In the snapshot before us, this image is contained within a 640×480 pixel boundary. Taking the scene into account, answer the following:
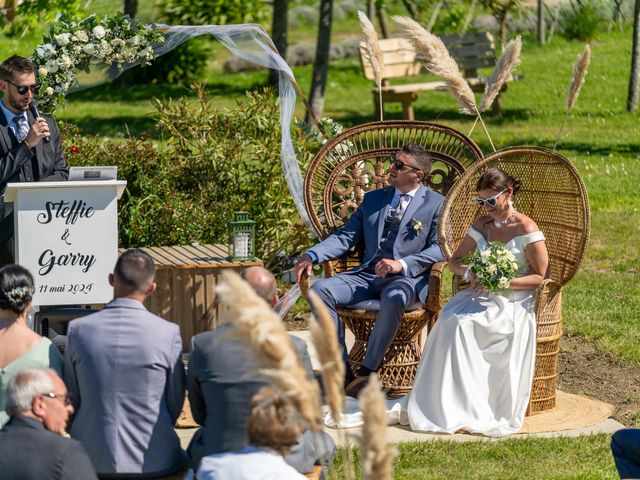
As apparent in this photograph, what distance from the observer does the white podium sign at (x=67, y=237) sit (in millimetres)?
6867

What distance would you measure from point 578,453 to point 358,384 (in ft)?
4.88

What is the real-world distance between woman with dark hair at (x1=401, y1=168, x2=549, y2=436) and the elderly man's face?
9.73 feet

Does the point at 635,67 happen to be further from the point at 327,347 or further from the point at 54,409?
the point at 327,347

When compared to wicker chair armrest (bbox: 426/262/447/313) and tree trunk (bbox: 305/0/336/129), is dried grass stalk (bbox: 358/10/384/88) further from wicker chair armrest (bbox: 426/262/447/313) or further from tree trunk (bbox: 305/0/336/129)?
tree trunk (bbox: 305/0/336/129)

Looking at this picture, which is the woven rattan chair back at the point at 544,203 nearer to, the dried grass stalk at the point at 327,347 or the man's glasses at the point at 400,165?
the man's glasses at the point at 400,165

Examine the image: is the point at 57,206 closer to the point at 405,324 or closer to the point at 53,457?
the point at 405,324

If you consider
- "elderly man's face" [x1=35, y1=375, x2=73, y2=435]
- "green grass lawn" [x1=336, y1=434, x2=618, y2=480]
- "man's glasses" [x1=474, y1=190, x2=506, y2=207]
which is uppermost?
"man's glasses" [x1=474, y1=190, x2=506, y2=207]

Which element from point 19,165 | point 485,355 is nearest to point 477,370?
point 485,355

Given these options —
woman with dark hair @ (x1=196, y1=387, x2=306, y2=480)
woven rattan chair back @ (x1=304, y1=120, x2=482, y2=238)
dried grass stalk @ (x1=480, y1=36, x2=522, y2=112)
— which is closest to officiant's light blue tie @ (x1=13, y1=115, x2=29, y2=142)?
woven rattan chair back @ (x1=304, y1=120, x2=482, y2=238)

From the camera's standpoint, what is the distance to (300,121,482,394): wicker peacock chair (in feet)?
24.9

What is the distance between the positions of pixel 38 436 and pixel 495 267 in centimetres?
340

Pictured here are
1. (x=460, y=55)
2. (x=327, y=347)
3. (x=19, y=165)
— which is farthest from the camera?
(x=460, y=55)

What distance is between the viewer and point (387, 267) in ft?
24.5

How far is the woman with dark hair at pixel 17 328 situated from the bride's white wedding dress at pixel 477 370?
2.15 m
